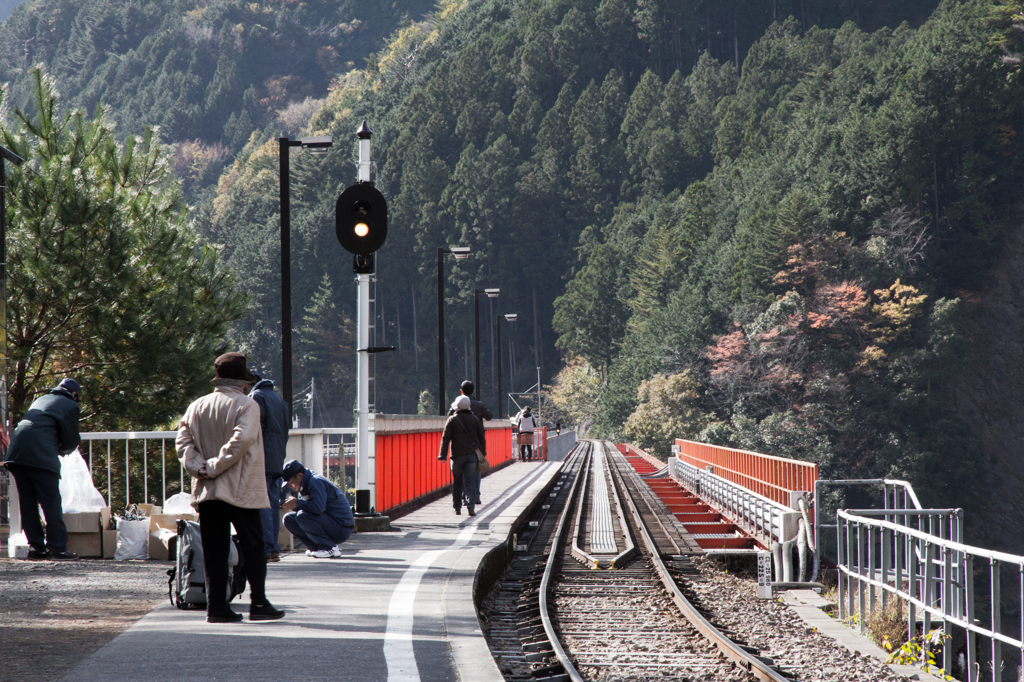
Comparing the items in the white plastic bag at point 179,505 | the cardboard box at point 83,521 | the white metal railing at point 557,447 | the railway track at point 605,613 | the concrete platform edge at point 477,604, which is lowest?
the white metal railing at point 557,447

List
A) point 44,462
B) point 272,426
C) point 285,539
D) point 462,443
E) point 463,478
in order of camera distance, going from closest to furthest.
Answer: point 272,426
point 44,462
point 285,539
point 462,443
point 463,478

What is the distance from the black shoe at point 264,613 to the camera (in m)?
6.92

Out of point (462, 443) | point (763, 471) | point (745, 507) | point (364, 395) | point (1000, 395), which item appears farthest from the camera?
point (1000, 395)

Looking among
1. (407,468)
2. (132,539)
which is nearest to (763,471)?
(407,468)

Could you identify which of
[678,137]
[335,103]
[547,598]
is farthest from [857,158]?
[335,103]

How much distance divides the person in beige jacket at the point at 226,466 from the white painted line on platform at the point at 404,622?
93cm

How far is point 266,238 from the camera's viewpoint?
462 ft

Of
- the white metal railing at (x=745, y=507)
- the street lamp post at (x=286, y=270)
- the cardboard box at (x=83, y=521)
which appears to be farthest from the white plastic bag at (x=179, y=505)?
the white metal railing at (x=745, y=507)

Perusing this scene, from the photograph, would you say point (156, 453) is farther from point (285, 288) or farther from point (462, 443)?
point (462, 443)

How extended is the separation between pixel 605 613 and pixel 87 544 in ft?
15.5

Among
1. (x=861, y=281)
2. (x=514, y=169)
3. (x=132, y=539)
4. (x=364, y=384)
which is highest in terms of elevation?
(x=514, y=169)

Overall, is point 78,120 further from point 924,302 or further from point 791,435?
point 924,302

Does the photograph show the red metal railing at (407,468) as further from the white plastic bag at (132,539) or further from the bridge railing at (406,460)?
the white plastic bag at (132,539)

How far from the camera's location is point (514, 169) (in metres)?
143
